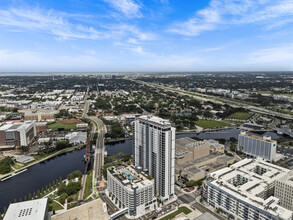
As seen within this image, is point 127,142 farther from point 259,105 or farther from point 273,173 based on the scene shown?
point 259,105

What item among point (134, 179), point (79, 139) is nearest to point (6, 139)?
point (79, 139)

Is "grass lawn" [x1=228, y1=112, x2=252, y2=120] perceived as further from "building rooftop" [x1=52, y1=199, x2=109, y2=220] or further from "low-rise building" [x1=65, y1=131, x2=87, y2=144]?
"building rooftop" [x1=52, y1=199, x2=109, y2=220]

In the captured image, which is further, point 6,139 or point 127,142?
point 127,142

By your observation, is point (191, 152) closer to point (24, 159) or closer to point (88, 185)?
point (88, 185)

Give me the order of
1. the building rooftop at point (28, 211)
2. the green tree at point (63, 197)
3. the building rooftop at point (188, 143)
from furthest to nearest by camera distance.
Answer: the building rooftop at point (188, 143), the green tree at point (63, 197), the building rooftop at point (28, 211)

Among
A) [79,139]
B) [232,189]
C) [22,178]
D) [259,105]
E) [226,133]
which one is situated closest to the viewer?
[232,189]

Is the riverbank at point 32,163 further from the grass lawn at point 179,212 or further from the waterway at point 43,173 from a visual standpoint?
the grass lawn at point 179,212

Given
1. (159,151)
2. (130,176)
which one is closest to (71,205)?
(130,176)

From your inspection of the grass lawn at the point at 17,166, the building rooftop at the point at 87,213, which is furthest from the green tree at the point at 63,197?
the grass lawn at the point at 17,166
